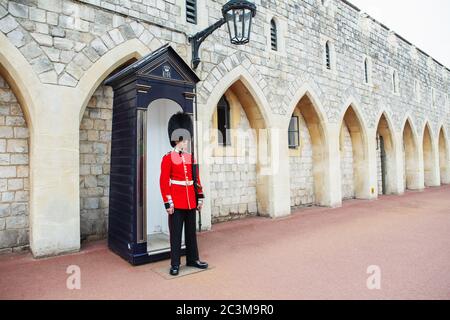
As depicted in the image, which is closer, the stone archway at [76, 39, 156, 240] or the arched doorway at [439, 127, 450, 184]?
the stone archway at [76, 39, 156, 240]

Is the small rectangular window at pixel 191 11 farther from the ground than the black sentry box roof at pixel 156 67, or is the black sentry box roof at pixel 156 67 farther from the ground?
the small rectangular window at pixel 191 11

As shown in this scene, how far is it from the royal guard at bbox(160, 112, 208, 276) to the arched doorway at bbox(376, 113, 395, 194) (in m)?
9.73

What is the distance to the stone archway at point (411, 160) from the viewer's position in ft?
43.0

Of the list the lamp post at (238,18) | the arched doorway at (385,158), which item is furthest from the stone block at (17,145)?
the arched doorway at (385,158)

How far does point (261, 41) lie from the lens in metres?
6.85

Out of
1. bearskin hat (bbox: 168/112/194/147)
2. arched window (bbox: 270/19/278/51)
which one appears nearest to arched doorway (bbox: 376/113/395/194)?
arched window (bbox: 270/19/278/51)

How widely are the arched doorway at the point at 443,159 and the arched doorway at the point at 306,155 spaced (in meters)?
11.4

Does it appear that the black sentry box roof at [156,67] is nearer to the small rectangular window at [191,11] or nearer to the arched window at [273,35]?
the small rectangular window at [191,11]

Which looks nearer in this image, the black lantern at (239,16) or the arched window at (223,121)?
the black lantern at (239,16)

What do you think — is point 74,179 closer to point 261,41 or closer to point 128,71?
point 128,71

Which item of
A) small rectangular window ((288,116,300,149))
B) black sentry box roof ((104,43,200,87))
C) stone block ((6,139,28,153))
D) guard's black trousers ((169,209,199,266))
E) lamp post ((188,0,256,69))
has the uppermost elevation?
lamp post ((188,0,256,69))

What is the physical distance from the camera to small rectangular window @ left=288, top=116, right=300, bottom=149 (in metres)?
8.20

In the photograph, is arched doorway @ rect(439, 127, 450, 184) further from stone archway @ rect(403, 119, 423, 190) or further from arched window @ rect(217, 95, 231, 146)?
arched window @ rect(217, 95, 231, 146)
